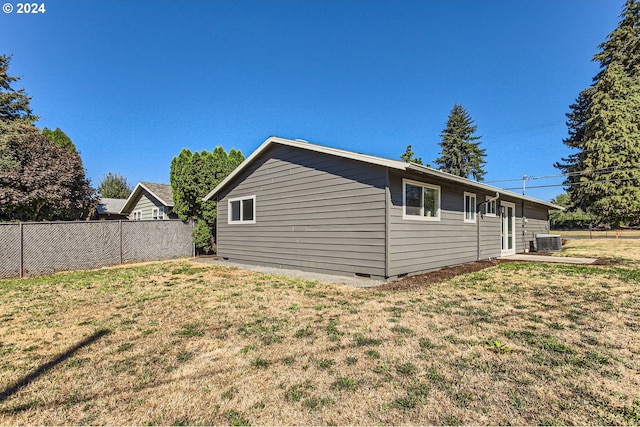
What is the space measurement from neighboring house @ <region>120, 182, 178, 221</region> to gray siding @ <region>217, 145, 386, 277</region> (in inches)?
268

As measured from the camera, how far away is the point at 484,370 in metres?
2.76

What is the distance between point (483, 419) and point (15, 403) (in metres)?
3.37

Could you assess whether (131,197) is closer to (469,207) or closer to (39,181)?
(39,181)

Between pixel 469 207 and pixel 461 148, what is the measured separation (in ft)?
99.6

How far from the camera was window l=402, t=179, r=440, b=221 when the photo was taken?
762 centimetres

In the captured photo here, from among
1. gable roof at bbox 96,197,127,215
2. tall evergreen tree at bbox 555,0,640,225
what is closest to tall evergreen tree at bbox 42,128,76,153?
gable roof at bbox 96,197,127,215

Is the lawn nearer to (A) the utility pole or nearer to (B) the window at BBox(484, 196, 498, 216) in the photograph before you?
(B) the window at BBox(484, 196, 498, 216)

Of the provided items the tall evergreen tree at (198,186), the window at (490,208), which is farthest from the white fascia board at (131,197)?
the window at (490,208)

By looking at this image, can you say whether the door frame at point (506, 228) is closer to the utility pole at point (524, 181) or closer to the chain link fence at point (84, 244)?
the chain link fence at point (84, 244)

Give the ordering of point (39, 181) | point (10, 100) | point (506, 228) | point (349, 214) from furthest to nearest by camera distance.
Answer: point (10, 100) → point (39, 181) → point (506, 228) → point (349, 214)

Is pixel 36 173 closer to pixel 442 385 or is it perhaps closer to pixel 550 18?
pixel 442 385

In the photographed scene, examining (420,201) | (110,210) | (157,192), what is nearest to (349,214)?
(420,201)

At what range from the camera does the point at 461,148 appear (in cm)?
3716

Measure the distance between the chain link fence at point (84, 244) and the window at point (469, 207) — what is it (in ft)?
37.2
